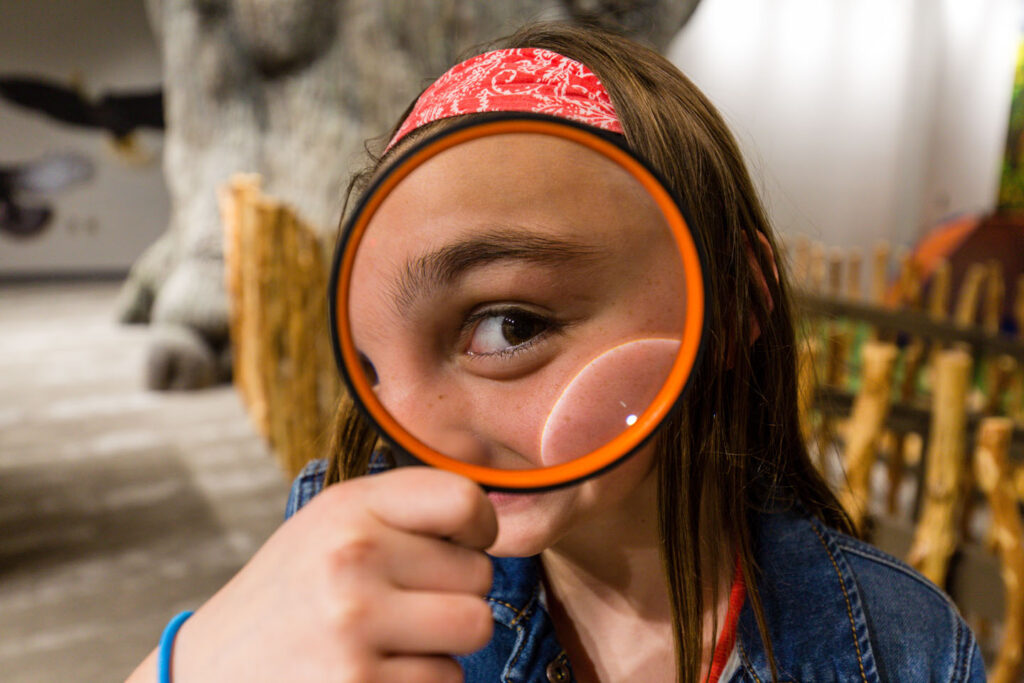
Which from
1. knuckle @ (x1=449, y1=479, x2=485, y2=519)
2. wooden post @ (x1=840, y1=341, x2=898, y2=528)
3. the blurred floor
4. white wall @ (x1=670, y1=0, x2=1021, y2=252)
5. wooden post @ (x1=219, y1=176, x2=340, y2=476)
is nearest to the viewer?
knuckle @ (x1=449, y1=479, x2=485, y2=519)


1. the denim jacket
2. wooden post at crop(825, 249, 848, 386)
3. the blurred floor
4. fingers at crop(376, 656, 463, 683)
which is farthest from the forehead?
wooden post at crop(825, 249, 848, 386)

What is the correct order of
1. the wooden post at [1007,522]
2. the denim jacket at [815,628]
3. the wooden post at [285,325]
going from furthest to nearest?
the wooden post at [285,325], the wooden post at [1007,522], the denim jacket at [815,628]

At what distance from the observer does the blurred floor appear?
6.43ft

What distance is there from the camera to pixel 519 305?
1.54 ft

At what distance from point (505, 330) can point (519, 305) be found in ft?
0.06

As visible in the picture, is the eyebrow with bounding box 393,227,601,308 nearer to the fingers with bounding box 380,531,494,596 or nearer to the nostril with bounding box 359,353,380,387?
the nostril with bounding box 359,353,380,387

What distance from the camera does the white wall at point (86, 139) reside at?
7.09m

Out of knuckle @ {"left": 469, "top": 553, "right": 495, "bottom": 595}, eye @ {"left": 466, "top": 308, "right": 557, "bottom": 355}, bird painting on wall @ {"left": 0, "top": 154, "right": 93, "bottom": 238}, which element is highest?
eye @ {"left": 466, "top": 308, "right": 557, "bottom": 355}

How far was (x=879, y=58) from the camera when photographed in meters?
5.29

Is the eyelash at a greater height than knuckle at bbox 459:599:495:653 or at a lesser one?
greater

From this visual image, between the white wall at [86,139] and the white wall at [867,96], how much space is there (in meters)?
5.83

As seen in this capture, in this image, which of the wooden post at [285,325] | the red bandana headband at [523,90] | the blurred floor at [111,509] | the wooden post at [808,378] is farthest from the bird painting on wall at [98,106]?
the red bandana headband at [523,90]

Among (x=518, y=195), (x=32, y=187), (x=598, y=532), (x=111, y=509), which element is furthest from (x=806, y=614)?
(x=32, y=187)

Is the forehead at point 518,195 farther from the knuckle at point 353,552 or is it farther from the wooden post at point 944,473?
the wooden post at point 944,473
